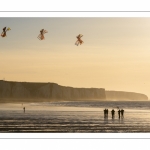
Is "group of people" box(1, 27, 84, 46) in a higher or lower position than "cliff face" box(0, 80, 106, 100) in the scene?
higher

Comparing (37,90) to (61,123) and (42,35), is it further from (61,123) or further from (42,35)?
(61,123)

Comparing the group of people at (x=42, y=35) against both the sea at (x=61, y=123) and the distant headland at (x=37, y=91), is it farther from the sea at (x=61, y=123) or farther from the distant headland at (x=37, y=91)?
the sea at (x=61, y=123)

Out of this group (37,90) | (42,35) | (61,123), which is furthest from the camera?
(61,123)

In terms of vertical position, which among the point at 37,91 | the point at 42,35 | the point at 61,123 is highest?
the point at 42,35

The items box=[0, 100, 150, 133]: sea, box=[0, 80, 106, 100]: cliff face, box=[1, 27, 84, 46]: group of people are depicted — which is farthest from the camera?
box=[0, 100, 150, 133]: sea

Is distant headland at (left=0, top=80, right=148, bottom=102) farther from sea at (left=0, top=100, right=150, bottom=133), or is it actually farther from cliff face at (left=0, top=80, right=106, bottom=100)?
sea at (left=0, top=100, right=150, bottom=133)

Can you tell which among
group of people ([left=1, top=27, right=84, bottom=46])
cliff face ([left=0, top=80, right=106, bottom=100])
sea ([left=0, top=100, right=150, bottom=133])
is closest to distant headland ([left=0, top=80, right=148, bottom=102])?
cliff face ([left=0, top=80, right=106, bottom=100])

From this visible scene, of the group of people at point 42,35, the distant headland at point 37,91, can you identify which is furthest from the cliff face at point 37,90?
the group of people at point 42,35

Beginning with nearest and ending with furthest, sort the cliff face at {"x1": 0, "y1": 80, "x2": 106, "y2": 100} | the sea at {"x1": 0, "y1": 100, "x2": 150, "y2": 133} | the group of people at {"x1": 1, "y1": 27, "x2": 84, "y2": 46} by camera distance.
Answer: the group of people at {"x1": 1, "y1": 27, "x2": 84, "y2": 46}, the cliff face at {"x1": 0, "y1": 80, "x2": 106, "y2": 100}, the sea at {"x1": 0, "y1": 100, "x2": 150, "y2": 133}

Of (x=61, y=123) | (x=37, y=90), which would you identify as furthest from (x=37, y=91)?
(x=61, y=123)

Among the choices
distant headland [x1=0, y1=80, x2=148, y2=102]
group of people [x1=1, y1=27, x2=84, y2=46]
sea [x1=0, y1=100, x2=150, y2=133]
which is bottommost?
sea [x1=0, y1=100, x2=150, y2=133]

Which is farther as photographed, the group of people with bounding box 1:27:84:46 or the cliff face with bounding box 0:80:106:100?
the cliff face with bounding box 0:80:106:100
